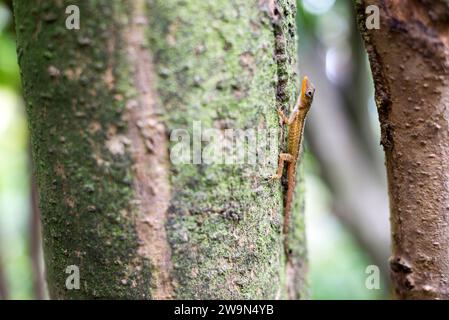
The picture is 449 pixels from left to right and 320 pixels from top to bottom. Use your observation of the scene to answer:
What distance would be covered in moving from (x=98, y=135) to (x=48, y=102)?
0.14 meters

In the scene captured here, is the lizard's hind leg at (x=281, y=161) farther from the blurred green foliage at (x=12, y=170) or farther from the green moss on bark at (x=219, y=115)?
the blurred green foliage at (x=12, y=170)

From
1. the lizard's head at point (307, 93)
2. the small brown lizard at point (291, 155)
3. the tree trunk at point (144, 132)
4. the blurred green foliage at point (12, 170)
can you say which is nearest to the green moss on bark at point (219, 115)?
the tree trunk at point (144, 132)

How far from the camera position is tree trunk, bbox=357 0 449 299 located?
1132 millimetres

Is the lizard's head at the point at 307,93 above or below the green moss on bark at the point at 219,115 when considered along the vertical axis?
above

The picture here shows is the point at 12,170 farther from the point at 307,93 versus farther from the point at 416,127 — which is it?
the point at 416,127

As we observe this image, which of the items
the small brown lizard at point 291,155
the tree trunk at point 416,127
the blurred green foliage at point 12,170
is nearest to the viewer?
the tree trunk at point 416,127

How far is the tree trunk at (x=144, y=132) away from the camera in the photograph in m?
0.93

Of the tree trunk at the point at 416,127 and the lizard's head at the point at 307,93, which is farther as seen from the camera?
the lizard's head at the point at 307,93

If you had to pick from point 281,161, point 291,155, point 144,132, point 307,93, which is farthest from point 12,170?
point 144,132

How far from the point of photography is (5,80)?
3424mm

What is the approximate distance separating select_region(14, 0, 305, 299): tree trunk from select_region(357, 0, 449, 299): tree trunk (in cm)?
32

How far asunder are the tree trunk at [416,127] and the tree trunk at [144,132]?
318 mm

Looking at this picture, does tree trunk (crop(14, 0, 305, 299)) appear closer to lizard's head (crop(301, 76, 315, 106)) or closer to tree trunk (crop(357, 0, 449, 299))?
tree trunk (crop(357, 0, 449, 299))

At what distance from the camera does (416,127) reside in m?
1.22
